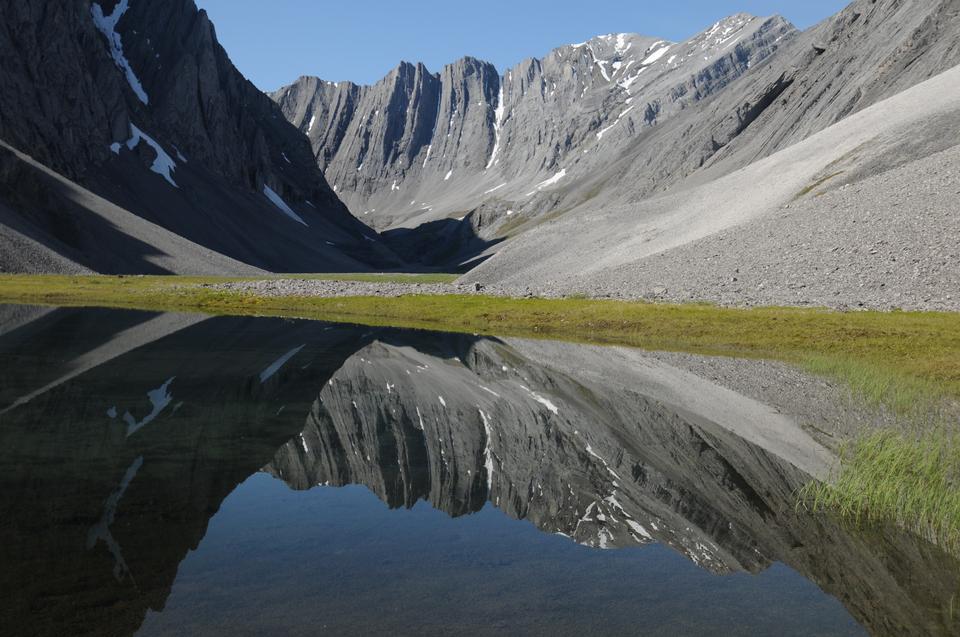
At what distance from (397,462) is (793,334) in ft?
110

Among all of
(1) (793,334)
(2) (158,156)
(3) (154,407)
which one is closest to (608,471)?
(3) (154,407)

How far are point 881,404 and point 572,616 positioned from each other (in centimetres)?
1931

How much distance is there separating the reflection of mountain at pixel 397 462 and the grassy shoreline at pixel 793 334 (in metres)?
1.38

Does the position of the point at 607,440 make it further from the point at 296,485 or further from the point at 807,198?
the point at 807,198

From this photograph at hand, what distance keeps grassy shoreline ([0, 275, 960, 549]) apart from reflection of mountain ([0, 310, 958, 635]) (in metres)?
1.38

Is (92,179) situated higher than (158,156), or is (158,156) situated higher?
(158,156)

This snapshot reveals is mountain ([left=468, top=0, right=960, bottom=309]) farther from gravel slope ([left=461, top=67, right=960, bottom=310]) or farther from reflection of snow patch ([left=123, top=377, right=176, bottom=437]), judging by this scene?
reflection of snow patch ([left=123, top=377, right=176, bottom=437])

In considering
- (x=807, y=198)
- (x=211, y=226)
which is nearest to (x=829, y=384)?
(x=807, y=198)

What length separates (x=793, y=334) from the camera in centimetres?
4903

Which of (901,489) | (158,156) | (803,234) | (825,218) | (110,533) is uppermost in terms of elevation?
(158,156)

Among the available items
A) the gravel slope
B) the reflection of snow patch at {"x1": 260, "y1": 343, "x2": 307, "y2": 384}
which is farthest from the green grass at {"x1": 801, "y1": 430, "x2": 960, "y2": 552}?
the gravel slope

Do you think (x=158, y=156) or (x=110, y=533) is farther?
(x=158, y=156)

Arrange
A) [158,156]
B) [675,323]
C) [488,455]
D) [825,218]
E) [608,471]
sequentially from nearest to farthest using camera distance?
[608,471], [488,455], [675,323], [825,218], [158,156]

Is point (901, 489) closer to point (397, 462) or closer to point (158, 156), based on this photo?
point (397, 462)
